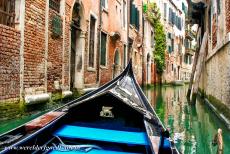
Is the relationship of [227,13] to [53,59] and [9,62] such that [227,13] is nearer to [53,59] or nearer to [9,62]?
[53,59]

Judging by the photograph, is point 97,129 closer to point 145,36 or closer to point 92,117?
point 92,117

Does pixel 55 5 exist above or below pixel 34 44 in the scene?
above

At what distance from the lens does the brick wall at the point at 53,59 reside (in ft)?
24.5

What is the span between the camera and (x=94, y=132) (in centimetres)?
312

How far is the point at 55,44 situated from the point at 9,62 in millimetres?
2213

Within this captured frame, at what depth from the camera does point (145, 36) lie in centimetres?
2073

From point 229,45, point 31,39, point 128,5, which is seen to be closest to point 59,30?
point 31,39

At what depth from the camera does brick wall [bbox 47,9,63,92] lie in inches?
295

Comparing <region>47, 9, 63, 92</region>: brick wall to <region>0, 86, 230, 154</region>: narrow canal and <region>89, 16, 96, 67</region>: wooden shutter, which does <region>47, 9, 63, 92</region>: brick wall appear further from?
<region>89, 16, 96, 67</region>: wooden shutter

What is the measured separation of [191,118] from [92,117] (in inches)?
162

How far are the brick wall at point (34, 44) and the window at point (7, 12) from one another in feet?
1.11

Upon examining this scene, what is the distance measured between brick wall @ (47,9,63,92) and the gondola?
160 inches

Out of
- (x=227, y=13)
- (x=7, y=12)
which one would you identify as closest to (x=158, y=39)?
(x=227, y=13)

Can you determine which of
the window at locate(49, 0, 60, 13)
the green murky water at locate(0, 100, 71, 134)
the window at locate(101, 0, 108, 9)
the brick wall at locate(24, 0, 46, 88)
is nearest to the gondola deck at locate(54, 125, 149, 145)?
the green murky water at locate(0, 100, 71, 134)
